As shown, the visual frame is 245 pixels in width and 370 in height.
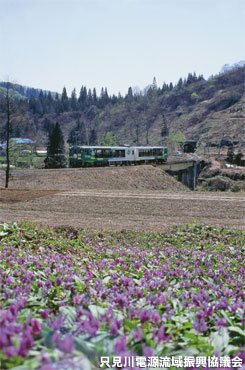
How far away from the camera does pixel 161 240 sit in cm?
1044

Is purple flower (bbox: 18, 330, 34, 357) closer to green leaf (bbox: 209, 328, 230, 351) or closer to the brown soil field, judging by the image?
green leaf (bbox: 209, 328, 230, 351)

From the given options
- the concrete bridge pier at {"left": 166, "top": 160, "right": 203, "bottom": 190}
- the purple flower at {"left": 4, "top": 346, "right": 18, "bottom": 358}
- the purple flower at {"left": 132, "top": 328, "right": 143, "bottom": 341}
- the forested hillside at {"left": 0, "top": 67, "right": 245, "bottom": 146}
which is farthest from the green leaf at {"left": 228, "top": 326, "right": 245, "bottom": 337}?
the forested hillside at {"left": 0, "top": 67, "right": 245, "bottom": 146}

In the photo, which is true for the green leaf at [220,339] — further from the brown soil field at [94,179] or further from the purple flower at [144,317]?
the brown soil field at [94,179]

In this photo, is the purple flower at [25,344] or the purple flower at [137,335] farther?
the purple flower at [137,335]

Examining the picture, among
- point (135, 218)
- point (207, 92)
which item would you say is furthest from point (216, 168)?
point (207, 92)

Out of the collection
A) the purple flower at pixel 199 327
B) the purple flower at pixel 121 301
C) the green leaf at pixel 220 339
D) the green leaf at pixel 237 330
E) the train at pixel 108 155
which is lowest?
the green leaf at pixel 237 330

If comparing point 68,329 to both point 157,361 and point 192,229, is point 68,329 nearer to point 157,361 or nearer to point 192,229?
point 157,361

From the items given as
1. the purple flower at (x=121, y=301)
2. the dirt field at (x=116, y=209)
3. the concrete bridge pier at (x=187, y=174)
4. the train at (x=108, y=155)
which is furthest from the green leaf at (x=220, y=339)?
the concrete bridge pier at (x=187, y=174)

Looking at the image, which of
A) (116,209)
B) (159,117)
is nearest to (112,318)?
(116,209)

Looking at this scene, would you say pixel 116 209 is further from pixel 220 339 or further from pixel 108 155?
pixel 108 155

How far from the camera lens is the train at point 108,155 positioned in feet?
150

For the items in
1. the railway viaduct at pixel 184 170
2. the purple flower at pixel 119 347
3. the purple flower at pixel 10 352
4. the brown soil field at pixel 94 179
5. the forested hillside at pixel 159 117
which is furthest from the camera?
the forested hillside at pixel 159 117

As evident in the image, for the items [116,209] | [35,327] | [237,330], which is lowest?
[116,209]

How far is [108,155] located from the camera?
47.4 meters
